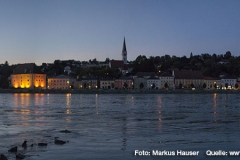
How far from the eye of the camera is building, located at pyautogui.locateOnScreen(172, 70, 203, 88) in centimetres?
13773

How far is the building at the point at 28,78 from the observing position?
127 meters

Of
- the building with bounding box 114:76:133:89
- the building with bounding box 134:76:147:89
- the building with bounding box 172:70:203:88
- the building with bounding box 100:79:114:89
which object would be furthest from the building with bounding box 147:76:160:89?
the building with bounding box 100:79:114:89

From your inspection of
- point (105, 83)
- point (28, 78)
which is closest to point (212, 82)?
point (105, 83)

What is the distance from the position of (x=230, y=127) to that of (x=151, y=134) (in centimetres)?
533

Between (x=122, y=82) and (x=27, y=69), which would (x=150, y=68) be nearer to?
(x=122, y=82)

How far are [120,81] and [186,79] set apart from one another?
21507 millimetres

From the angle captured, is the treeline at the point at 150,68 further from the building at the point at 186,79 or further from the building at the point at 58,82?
the building at the point at 186,79

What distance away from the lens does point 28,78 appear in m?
127

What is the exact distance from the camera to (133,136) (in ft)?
63.3

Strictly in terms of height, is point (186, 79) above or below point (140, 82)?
above

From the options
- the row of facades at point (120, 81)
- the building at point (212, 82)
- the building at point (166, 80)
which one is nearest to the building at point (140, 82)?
the row of facades at point (120, 81)

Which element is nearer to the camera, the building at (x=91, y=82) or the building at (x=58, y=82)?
the building at (x=58, y=82)

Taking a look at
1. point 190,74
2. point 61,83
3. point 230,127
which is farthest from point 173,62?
point 230,127

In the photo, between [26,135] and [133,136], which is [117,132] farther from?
[26,135]
